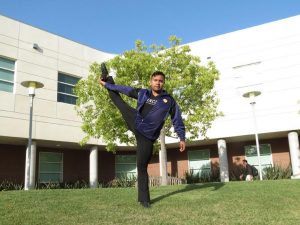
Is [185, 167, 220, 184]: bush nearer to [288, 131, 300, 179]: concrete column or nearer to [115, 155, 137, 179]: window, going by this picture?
[115, 155, 137, 179]: window

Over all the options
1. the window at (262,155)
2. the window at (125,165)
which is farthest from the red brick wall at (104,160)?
the window at (125,165)

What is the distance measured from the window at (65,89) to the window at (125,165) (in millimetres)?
7770

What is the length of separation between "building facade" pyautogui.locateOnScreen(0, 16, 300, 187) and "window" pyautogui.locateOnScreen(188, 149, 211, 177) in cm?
74

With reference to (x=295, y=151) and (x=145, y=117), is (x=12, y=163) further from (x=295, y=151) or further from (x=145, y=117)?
(x=145, y=117)

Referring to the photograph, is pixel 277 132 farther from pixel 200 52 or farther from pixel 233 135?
pixel 200 52

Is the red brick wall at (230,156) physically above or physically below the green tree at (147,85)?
below

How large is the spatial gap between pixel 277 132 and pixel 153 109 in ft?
62.1

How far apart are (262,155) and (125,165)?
444 inches

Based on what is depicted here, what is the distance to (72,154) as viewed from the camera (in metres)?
27.4

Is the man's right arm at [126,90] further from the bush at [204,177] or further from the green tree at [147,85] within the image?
the bush at [204,177]

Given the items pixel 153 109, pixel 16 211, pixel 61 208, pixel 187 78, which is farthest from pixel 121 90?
pixel 187 78

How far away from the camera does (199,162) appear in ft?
93.2

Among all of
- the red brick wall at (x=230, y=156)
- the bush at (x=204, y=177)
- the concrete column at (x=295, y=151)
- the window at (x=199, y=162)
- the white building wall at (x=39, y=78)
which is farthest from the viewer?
the window at (x=199, y=162)

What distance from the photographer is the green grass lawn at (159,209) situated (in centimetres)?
502
